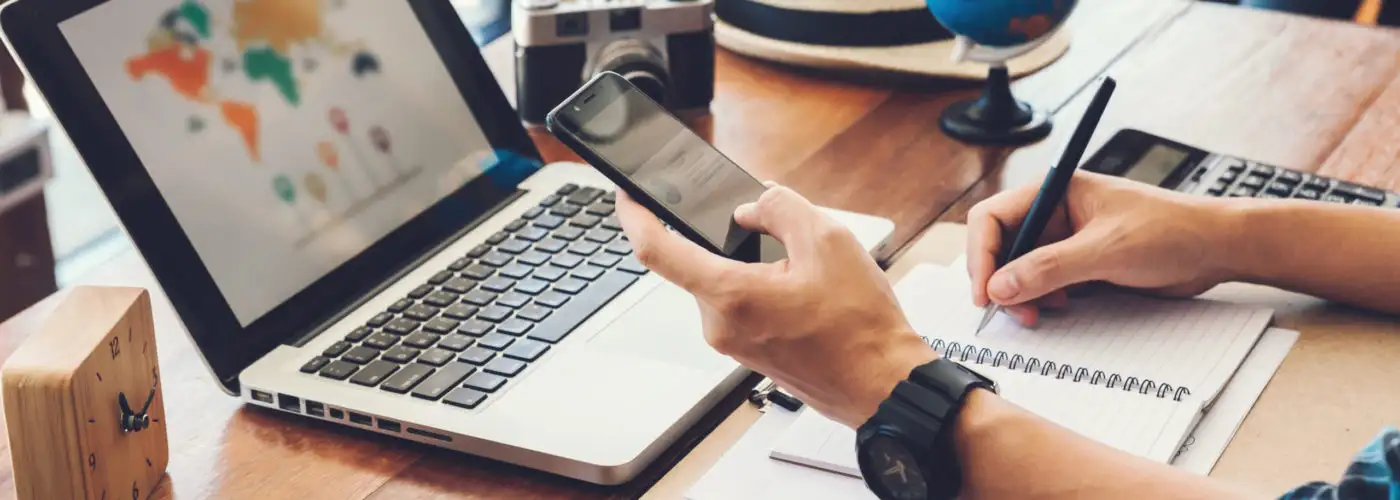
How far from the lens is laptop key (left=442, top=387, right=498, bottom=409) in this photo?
2.53 ft

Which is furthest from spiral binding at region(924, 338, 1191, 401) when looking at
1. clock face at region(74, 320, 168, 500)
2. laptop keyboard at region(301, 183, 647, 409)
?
clock face at region(74, 320, 168, 500)

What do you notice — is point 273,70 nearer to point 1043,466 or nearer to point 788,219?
point 788,219

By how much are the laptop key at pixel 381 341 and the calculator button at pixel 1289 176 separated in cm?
64

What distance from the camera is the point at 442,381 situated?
79cm

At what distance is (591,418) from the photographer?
0.76 m

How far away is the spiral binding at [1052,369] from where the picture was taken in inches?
30.7

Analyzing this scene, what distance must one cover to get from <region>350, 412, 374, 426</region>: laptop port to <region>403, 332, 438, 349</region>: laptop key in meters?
0.06

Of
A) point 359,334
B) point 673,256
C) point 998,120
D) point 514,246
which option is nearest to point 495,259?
point 514,246

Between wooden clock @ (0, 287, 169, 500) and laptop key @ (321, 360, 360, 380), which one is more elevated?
wooden clock @ (0, 287, 169, 500)

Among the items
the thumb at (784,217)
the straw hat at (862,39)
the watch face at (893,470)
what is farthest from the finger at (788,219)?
the straw hat at (862,39)

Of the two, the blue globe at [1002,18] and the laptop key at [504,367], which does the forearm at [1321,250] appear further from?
the laptop key at [504,367]

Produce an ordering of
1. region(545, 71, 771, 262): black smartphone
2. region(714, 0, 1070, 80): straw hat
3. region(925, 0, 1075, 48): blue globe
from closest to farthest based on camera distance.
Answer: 1. region(545, 71, 771, 262): black smartphone
2. region(925, 0, 1075, 48): blue globe
3. region(714, 0, 1070, 80): straw hat

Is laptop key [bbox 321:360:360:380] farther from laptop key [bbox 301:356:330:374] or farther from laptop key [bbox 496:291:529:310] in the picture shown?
laptop key [bbox 496:291:529:310]

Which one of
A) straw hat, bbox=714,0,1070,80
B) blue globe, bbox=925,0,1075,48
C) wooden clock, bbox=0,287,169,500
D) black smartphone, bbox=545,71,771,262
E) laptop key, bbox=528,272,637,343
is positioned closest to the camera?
wooden clock, bbox=0,287,169,500
